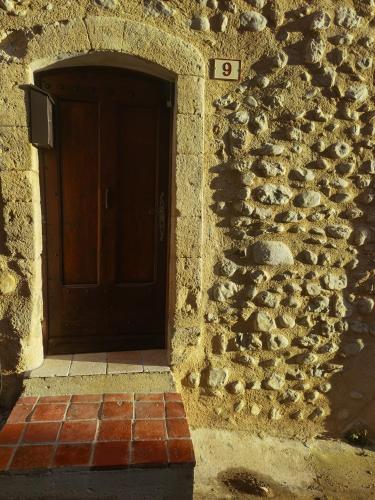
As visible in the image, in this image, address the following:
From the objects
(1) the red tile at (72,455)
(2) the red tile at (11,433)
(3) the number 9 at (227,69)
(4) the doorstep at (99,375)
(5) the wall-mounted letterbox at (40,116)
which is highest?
(3) the number 9 at (227,69)

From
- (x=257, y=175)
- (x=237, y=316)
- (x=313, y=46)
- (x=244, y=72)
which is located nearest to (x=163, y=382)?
(x=237, y=316)

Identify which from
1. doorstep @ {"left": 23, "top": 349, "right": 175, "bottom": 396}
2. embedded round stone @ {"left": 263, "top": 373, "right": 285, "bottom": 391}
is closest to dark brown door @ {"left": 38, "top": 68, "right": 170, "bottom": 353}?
doorstep @ {"left": 23, "top": 349, "right": 175, "bottom": 396}

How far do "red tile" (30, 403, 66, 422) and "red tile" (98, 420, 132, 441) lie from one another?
27 cm

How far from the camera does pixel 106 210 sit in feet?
8.85

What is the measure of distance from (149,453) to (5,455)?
72cm

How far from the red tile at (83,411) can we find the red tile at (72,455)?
0.22m

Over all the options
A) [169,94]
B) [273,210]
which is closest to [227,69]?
[169,94]

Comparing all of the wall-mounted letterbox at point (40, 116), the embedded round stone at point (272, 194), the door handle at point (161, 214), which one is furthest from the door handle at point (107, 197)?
the embedded round stone at point (272, 194)

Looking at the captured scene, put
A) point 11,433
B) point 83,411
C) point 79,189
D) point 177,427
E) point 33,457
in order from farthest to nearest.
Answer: point 79,189 → point 83,411 → point 177,427 → point 11,433 → point 33,457

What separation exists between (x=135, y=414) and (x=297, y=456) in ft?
4.19

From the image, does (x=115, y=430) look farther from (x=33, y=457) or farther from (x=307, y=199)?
(x=307, y=199)

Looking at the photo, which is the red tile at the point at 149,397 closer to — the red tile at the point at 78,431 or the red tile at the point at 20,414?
the red tile at the point at 78,431

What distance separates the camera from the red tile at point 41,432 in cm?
204

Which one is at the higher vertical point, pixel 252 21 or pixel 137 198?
pixel 252 21
